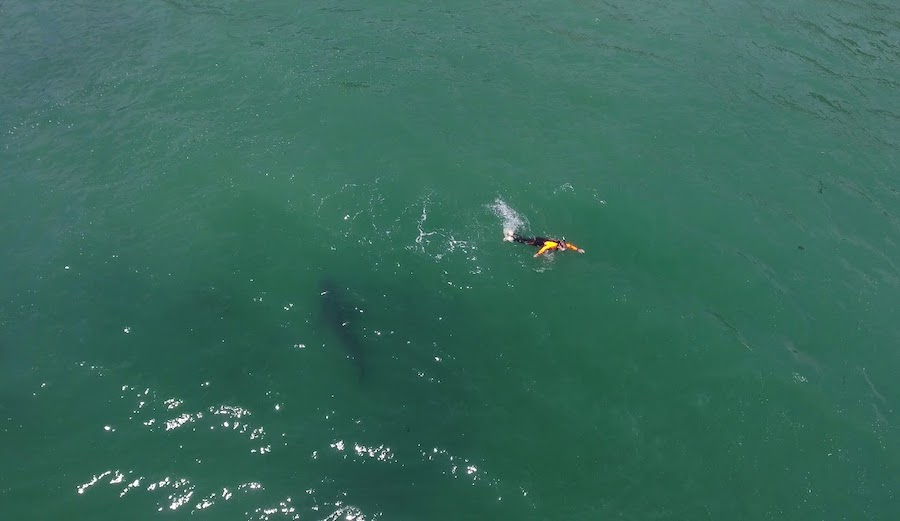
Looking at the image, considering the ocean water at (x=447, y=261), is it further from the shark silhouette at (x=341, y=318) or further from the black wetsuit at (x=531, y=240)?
the black wetsuit at (x=531, y=240)

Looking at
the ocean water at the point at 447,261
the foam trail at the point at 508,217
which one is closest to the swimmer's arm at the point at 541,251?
the ocean water at the point at 447,261

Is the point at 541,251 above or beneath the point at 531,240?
beneath

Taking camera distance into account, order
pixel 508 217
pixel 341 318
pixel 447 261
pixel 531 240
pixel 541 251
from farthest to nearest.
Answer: pixel 508 217 → pixel 531 240 → pixel 447 261 → pixel 541 251 → pixel 341 318

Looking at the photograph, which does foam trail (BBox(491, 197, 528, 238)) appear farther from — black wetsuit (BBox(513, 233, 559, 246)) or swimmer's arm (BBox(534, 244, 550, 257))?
swimmer's arm (BBox(534, 244, 550, 257))

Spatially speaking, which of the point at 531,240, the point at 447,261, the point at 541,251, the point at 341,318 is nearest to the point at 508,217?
the point at 531,240

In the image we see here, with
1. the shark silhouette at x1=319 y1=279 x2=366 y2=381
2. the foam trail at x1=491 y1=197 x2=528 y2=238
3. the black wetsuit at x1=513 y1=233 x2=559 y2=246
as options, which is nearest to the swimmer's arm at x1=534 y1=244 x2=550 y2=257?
the black wetsuit at x1=513 y1=233 x2=559 y2=246

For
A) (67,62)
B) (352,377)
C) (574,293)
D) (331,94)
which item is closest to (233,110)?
(331,94)

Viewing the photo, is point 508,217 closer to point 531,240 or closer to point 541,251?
point 531,240
